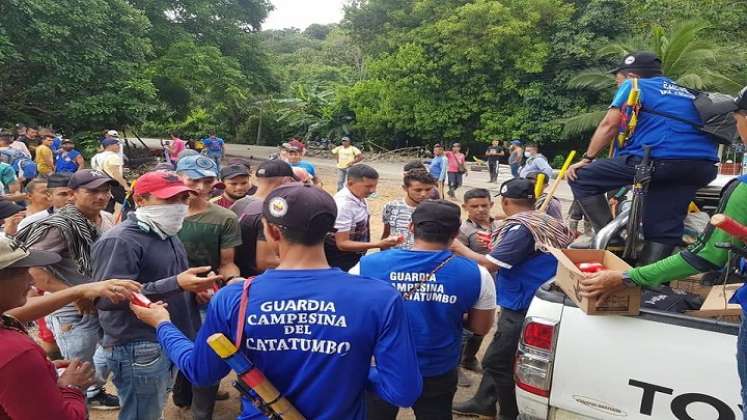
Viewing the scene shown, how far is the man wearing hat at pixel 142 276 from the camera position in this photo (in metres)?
2.94

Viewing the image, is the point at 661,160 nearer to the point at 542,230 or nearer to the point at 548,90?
the point at 542,230

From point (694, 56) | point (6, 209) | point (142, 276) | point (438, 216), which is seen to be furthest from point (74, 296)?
point (694, 56)

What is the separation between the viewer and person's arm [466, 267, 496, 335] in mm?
2982

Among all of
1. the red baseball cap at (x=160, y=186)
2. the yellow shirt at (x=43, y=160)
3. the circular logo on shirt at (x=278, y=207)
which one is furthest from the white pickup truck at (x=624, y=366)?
the yellow shirt at (x=43, y=160)

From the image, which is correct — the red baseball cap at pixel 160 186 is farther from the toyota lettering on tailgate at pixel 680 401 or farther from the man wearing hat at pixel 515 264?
the toyota lettering on tailgate at pixel 680 401

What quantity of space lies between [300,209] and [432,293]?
4.05 ft

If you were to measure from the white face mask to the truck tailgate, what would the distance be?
2176 millimetres

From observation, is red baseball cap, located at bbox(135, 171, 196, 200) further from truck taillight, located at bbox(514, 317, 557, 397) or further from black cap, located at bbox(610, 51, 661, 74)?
black cap, located at bbox(610, 51, 661, 74)

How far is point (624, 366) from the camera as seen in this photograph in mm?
2406

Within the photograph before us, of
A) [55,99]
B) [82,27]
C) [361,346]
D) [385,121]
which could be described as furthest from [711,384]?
[385,121]

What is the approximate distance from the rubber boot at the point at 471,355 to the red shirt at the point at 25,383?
4062 mm

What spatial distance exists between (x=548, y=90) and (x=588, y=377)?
24.7 metres

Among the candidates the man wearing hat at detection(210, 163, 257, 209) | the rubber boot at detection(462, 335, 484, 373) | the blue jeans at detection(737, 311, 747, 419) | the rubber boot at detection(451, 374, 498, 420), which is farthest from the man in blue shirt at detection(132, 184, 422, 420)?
the rubber boot at detection(462, 335, 484, 373)

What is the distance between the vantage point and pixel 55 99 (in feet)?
59.5
